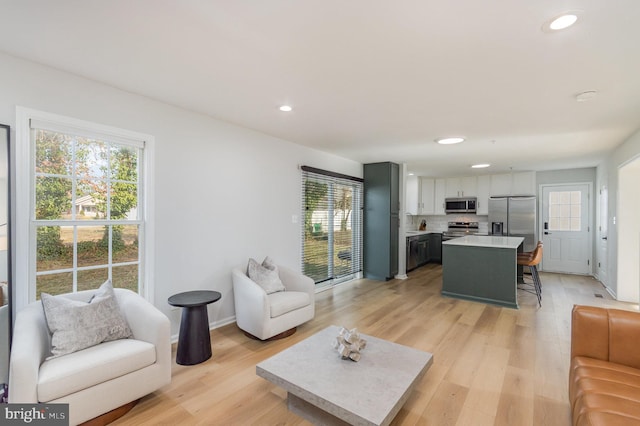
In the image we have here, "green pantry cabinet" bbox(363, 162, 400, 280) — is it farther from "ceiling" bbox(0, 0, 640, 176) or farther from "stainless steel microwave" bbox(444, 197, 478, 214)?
"stainless steel microwave" bbox(444, 197, 478, 214)

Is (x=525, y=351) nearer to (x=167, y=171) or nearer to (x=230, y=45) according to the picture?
(x=230, y=45)

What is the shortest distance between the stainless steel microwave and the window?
1589 millimetres

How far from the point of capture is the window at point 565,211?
21.4 feet

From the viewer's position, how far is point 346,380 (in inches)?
72.4

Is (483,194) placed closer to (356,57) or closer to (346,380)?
(356,57)

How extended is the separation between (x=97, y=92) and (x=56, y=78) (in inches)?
10.5

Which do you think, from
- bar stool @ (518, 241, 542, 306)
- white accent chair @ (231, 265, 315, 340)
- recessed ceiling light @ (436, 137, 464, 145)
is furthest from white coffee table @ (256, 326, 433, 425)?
bar stool @ (518, 241, 542, 306)

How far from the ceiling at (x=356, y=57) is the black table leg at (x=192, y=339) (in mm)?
2023

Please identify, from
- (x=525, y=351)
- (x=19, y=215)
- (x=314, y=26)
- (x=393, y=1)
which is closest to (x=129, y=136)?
(x=19, y=215)

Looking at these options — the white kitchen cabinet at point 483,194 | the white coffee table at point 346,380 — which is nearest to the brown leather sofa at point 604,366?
A: the white coffee table at point 346,380

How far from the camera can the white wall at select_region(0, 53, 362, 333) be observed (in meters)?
2.30

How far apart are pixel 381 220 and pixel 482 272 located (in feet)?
6.61

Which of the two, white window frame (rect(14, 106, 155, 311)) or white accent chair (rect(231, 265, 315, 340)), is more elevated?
white window frame (rect(14, 106, 155, 311))

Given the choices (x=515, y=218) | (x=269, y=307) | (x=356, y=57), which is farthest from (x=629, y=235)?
(x=269, y=307)
